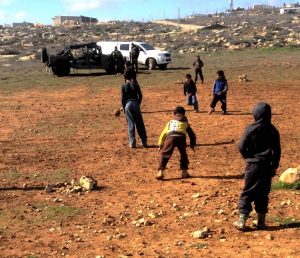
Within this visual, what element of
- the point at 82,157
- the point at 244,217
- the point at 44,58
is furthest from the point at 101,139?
the point at 44,58

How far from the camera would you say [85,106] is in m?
18.6

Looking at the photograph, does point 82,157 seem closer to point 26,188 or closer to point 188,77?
point 26,188

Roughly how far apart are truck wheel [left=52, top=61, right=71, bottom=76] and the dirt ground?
29.7 ft

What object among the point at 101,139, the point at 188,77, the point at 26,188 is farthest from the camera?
the point at 188,77

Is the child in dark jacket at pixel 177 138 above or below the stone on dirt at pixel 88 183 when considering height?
above

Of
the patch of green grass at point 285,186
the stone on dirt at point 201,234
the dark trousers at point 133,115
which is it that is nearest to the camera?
the stone on dirt at point 201,234

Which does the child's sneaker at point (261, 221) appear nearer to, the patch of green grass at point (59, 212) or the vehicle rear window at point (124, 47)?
the patch of green grass at point (59, 212)

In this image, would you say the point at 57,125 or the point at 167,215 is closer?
the point at 167,215

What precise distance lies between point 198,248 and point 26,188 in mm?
3932

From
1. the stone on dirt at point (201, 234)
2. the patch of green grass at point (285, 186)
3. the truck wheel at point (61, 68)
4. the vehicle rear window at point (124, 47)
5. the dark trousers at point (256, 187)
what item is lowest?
the stone on dirt at point (201, 234)

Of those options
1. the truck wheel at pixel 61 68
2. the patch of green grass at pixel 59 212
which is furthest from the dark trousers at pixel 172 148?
the truck wheel at pixel 61 68

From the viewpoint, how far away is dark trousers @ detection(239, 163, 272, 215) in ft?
21.0

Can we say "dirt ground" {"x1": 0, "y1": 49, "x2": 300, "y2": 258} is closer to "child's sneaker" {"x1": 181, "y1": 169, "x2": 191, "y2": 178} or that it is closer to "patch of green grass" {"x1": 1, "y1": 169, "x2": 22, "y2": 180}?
"patch of green grass" {"x1": 1, "y1": 169, "x2": 22, "y2": 180}

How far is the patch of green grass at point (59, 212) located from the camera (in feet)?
24.6
